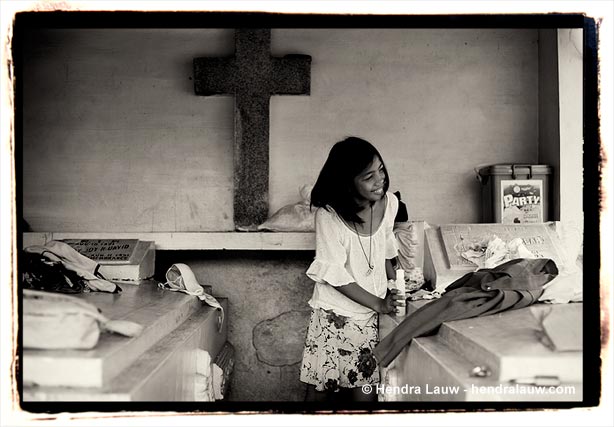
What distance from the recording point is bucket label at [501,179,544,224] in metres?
4.49

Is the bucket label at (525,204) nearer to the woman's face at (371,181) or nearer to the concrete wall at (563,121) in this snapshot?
the concrete wall at (563,121)

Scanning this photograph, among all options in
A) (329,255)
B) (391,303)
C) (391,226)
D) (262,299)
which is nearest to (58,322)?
(329,255)

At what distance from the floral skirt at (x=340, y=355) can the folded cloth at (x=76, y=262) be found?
116 cm

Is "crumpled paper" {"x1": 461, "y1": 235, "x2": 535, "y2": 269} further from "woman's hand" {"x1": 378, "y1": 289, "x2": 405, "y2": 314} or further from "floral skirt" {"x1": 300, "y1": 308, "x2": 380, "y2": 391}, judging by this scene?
"floral skirt" {"x1": 300, "y1": 308, "x2": 380, "y2": 391}

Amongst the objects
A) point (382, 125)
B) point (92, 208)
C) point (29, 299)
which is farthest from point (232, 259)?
point (29, 299)

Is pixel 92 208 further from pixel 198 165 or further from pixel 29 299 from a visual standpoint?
pixel 29 299

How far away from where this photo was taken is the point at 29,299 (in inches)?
102

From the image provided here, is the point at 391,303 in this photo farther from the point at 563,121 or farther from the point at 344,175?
the point at 563,121

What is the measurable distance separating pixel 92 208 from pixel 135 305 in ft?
5.12

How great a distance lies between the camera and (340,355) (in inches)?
144

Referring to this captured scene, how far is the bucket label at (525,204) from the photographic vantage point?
177 inches

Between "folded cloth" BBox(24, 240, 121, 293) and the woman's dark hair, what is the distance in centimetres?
127

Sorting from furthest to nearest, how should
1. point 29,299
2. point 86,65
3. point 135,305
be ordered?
point 86,65 → point 135,305 → point 29,299

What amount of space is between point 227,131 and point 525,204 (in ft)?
6.56
